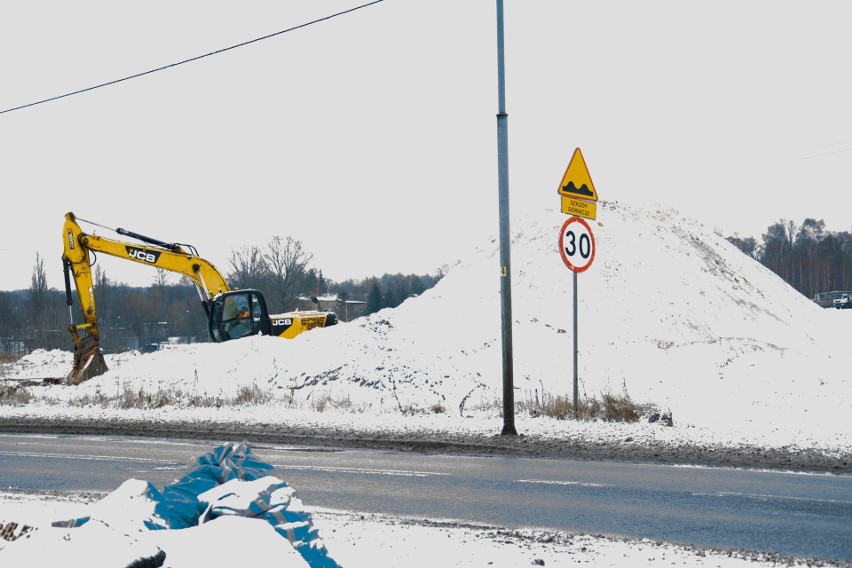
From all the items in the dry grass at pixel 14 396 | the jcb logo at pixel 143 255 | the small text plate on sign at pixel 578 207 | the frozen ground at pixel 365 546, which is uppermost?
the jcb logo at pixel 143 255

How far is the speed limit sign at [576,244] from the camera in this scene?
50.8 ft

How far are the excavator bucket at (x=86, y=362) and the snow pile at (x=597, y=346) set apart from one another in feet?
1.86

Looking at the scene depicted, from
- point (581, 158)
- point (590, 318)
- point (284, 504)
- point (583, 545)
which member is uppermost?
point (581, 158)

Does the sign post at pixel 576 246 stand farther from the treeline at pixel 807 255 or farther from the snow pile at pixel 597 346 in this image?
the treeline at pixel 807 255

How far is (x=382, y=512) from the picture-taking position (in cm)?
843

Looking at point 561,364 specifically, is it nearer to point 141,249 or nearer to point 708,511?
point 141,249

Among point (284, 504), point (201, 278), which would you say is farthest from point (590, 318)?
point (284, 504)

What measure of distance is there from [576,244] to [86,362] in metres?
16.6

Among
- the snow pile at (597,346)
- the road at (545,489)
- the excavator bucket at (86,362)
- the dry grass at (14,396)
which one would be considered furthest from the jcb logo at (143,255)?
the road at (545,489)

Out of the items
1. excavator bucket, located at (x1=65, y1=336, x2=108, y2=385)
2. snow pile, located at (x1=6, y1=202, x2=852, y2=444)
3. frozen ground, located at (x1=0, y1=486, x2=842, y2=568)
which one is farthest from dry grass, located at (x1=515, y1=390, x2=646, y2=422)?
excavator bucket, located at (x1=65, y1=336, x2=108, y2=385)

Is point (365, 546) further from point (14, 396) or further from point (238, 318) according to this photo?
point (238, 318)

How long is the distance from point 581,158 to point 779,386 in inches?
345

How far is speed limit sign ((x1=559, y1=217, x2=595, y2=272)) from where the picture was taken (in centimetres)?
1548

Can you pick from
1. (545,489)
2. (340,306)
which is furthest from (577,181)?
(340,306)
